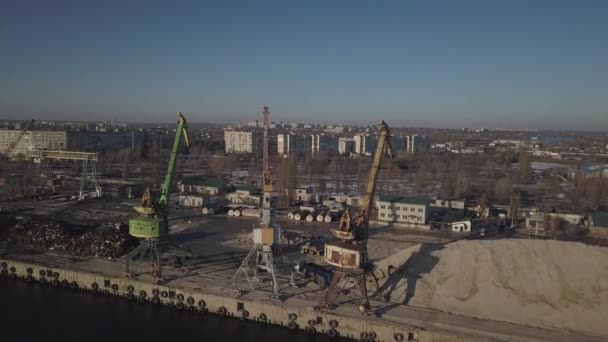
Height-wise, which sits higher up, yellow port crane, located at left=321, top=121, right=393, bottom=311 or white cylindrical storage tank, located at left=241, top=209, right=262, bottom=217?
yellow port crane, located at left=321, top=121, right=393, bottom=311

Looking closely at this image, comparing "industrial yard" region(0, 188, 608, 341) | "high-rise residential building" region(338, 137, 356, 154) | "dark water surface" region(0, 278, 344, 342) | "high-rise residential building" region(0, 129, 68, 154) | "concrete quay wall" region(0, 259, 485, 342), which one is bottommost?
"dark water surface" region(0, 278, 344, 342)

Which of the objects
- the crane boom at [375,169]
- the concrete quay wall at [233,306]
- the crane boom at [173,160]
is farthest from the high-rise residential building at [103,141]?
the crane boom at [375,169]

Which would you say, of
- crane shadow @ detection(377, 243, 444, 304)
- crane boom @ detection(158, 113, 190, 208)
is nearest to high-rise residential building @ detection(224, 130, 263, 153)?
crane boom @ detection(158, 113, 190, 208)

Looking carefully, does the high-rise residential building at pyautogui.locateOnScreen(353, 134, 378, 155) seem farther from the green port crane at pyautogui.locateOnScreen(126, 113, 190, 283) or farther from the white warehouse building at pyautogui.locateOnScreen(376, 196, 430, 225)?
the green port crane at pyautogui.locateOnScreen(126, 113, 190, 283)

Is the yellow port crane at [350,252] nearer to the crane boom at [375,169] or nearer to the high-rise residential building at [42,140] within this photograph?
the crane boom at [375,169]

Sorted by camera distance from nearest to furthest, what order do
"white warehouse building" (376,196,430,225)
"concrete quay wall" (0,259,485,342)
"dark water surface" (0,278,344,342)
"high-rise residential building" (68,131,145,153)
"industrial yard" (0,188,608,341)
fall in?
1. "concrete quay wall" (0,259,485,342)
2. "industrial yard" (0,188,608,341)
3. "dark water surface" (0,278,344,342)
4. "white warehouse building" (376,196,430,225)
5. "high-rise residential building" (68,131,145,153)

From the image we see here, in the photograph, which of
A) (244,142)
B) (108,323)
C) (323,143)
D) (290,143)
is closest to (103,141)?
(244,142)

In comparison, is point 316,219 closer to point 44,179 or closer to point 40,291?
point 40,291
